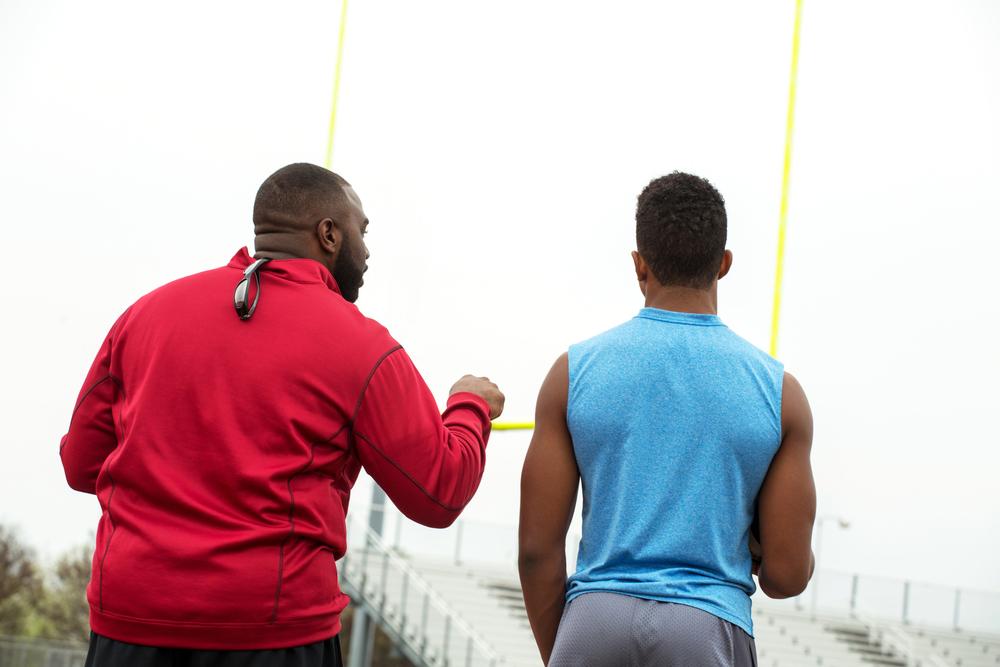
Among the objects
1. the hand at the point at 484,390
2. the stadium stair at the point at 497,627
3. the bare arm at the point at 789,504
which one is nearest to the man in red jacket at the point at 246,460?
the hand at the point at 484,390

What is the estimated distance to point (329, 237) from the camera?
1835 mm

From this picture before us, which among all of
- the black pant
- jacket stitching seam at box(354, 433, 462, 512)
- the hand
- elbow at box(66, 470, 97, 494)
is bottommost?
the black pant

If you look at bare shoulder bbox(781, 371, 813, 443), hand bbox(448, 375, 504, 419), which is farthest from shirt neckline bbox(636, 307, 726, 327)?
hand bbox(448, 375, 504, 419)

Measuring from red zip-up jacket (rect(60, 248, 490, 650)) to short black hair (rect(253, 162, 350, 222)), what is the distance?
5.0 inches

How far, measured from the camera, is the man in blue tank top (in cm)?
155

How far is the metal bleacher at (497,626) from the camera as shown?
33.6ft

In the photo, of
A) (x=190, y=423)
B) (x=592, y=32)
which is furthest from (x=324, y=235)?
(x=592, y=32)

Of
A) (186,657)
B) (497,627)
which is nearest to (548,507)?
(186,657)

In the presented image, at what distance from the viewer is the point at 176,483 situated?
1.58 m

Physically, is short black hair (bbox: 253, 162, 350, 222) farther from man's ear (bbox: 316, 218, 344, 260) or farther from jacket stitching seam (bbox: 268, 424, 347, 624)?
jacket stitching seam (bbox: 268, 424, 347, 624)

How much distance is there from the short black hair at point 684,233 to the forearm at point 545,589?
1.34 feet

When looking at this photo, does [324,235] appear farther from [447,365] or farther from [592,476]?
[447,365]

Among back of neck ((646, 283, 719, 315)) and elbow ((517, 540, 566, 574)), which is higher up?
back of neck ((646, 283, 719, 315))

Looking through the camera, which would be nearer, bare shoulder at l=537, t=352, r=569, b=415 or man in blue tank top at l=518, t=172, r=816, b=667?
man in blue tank top at l=518, t=172, r=816, b=667
